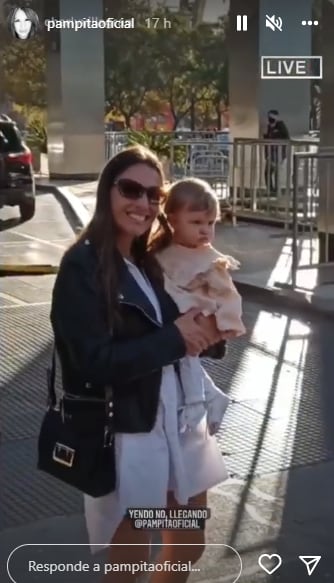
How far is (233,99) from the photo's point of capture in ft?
17.0

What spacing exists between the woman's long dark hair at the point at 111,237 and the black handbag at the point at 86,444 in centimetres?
21

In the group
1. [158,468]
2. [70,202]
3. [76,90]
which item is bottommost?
[158,468]

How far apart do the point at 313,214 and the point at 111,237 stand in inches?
263

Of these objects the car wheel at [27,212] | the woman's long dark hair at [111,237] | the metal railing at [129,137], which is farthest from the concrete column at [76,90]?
the car wheel at [27,212]

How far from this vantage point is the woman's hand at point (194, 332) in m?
2.55

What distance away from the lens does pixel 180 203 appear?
2.67 meters

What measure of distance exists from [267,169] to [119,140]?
20.5 ft

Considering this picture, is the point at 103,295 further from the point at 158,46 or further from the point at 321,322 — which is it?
the point at 321,322

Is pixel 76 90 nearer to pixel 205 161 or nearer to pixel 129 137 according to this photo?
pixel 129 137

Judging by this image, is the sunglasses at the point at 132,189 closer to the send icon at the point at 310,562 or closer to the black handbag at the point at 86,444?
the black handbag at the point at 86,444

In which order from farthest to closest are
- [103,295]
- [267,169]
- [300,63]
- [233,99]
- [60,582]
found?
[267,169], [233,99], [300,63], [60,582], [103,295]

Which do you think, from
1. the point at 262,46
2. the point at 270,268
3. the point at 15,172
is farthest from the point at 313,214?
the point at 262,46

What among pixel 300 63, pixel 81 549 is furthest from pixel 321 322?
pixel 81 549

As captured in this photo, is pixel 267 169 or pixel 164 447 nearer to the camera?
pixel 164 447
